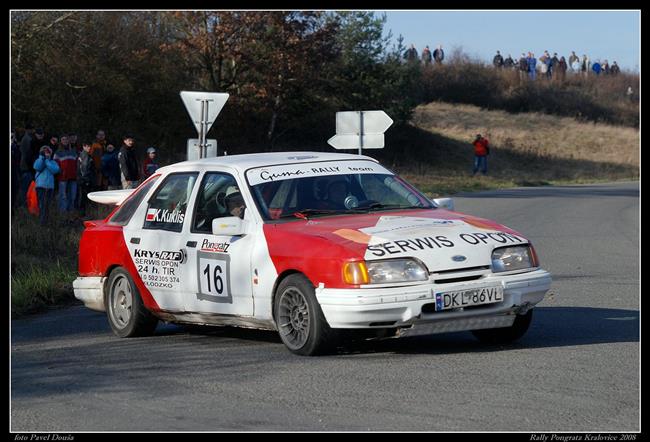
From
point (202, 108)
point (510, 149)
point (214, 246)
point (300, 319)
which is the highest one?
point (202, 108)

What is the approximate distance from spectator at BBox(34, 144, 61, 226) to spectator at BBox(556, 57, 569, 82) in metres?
67.3

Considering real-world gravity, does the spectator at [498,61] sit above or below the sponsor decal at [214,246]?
above

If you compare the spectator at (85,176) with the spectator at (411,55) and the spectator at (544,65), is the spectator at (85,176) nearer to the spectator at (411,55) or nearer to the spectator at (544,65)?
the spectator at (411,55)

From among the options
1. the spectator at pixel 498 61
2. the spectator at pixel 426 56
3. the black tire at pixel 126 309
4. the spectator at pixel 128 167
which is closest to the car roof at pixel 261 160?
the black tire at pixel 126 309

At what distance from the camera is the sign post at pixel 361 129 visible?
19719 millimetres

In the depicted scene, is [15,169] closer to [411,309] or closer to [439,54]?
[411,309]

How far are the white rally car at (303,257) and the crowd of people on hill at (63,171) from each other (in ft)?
32.1

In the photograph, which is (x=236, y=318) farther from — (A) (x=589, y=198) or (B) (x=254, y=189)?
(A) (x=589, y=198)

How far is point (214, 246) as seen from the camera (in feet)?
30.0

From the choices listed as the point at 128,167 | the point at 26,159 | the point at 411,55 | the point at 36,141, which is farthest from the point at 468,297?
the point at 411,55

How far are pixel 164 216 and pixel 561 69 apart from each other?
77983 mm

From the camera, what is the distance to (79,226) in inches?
781

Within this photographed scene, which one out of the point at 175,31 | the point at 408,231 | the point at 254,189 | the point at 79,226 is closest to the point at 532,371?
the point at 408,231

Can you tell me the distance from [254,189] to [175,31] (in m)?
35.1
